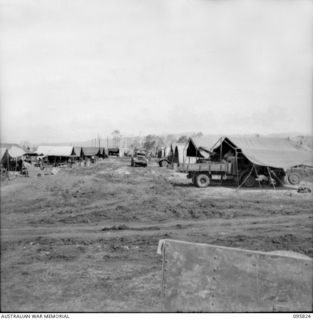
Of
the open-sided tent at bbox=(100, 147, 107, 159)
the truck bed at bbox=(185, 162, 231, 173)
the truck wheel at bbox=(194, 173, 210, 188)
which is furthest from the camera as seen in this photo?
the open-sided tent at bbox=(100, 147, 107, 159)

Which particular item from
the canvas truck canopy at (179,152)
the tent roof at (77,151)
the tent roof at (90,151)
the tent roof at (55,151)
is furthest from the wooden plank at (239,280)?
the tent roof at (90,151)

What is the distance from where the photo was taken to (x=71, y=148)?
52.8 meters

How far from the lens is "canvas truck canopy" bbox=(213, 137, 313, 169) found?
20.8m

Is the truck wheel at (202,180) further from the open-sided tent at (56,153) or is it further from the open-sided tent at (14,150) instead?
the open-sided tent at (56,153)

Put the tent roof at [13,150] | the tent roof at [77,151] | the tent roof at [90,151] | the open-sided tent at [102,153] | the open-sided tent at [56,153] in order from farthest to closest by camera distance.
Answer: the open-sided tent at [102,153]
the tent roof at [90,151]
the tent roof at [77,151]
the open-sided tent at [56,153]
the tent roof at [13,150]

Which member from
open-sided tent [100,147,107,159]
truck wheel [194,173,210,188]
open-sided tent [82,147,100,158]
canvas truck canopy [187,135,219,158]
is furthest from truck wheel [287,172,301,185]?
open-sided tent [100,147,107,159]

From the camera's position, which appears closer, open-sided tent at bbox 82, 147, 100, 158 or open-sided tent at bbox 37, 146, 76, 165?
open-sided tent at bbox 37, 146, 76, 165

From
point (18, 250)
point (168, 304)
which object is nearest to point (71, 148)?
point (18, 250)

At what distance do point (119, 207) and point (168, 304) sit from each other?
9.44 metres

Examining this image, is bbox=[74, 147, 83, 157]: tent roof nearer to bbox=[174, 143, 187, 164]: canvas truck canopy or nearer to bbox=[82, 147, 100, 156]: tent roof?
bbox=[82, 147, 100, 156]: tent roof

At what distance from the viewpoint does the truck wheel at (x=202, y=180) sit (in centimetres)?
2048

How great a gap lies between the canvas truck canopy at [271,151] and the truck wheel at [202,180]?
2.72 m

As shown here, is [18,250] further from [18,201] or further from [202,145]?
[202,145]

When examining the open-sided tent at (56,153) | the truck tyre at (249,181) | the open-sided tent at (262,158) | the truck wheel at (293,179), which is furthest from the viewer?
the open-sided tent at (56,153)
